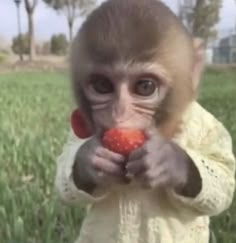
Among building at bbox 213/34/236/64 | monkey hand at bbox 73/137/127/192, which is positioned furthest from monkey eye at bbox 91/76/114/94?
building at bbox 213/34/236/64

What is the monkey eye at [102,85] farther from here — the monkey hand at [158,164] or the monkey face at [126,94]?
the monkey hand at [158,164]

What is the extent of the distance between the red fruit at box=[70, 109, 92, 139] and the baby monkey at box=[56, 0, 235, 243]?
0.02m

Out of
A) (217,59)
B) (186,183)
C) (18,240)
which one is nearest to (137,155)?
(186,183)

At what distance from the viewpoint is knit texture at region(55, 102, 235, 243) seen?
1892 millimetres

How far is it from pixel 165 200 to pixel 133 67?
15.1 inches

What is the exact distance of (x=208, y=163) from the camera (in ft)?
6.20

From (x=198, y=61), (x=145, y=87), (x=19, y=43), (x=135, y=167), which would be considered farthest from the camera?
(x=19, y=43)

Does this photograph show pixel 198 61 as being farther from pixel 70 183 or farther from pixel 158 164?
pixel 70 183

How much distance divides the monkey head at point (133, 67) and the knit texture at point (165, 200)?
11cm

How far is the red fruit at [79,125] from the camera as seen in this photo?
1.87m

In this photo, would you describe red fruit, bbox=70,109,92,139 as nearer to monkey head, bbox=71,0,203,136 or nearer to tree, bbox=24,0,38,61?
monkey head, bbox=71,0,203,136

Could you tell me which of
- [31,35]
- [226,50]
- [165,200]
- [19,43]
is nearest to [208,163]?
[165,200]

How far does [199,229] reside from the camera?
6.57 ft

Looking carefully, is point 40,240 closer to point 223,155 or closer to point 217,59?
point 223,155
